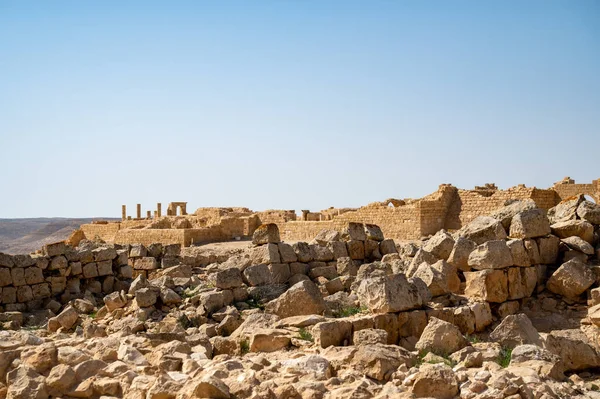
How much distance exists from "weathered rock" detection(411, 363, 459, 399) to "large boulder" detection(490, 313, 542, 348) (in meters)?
2.16

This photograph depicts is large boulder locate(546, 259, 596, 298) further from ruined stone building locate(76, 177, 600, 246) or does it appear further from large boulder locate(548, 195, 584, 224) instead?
ruined stone building locate(76, 177, 600, 246)

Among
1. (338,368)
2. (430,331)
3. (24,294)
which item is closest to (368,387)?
(338,368)

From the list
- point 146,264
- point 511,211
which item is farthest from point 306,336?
point 146,264

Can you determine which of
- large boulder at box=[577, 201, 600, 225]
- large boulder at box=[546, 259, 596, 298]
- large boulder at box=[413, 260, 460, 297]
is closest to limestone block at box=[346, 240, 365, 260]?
large boulder at box=[413, 260, 460, 297]

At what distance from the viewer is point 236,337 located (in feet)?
25.8

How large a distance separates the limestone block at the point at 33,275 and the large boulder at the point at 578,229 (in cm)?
970

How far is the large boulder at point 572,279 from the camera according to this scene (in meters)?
9.83

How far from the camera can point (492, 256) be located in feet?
32.2

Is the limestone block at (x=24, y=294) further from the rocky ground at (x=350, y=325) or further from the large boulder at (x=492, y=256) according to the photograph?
the large boulder at (x=492, y=256)

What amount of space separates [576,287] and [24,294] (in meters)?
9.89

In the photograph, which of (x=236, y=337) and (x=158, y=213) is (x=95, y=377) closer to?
(x=236, y=337)

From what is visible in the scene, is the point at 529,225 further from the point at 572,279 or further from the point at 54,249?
the point at 54,249

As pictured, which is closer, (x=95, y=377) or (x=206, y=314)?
(x=95, y=377)

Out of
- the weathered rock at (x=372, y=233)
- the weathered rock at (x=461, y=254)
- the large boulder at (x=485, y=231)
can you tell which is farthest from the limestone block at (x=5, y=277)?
the large boulder at (x=485, y=231)
